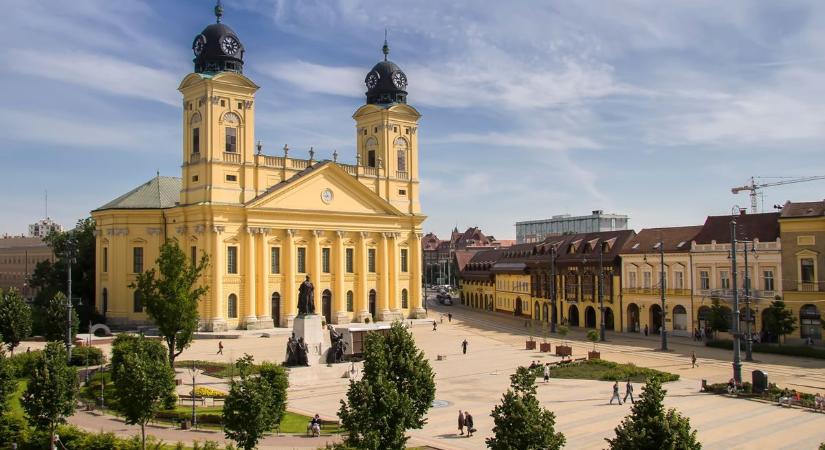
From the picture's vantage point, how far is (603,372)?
43.4m

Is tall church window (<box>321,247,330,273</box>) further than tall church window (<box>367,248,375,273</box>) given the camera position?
No

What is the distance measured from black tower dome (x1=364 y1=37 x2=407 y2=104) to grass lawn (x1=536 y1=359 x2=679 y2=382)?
44.6 meters

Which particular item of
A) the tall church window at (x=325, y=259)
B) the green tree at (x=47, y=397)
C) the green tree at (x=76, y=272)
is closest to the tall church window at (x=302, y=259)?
the tall church window at (x=325, y=259)

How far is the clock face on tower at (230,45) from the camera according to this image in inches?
2719

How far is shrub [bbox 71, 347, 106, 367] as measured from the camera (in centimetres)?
4597

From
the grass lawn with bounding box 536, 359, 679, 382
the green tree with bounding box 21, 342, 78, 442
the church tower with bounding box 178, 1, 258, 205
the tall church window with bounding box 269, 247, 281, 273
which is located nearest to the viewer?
the green tree with bounding box 21, 342, 78, 442

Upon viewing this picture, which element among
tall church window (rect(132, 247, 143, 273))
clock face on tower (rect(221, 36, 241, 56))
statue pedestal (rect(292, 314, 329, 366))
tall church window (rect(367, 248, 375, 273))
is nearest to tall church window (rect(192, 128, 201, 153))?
clock face on tower (rect(221, 36, 241, 56))

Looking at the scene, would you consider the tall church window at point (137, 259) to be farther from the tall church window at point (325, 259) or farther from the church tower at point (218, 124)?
the tall church window at point (325, 259)

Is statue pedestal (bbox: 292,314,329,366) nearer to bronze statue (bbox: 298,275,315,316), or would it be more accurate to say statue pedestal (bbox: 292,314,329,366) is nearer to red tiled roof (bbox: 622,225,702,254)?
bronze statue (bbox: 298,275,315,316)

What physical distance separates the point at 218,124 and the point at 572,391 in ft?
142

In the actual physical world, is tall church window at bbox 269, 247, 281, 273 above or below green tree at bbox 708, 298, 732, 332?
above

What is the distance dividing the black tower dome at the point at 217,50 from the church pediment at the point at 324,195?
12255 mm

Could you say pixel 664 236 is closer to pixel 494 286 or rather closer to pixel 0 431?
pixel 494 286

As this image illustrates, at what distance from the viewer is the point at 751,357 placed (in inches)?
1887
